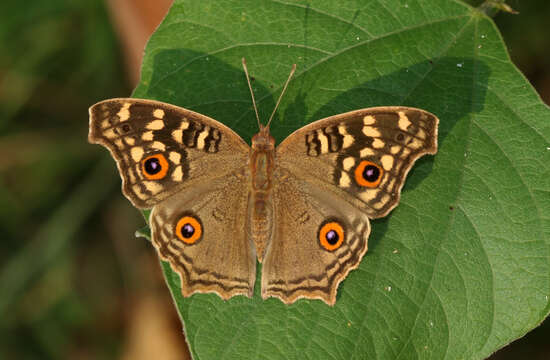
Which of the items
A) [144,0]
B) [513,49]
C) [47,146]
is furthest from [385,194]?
[47,146]

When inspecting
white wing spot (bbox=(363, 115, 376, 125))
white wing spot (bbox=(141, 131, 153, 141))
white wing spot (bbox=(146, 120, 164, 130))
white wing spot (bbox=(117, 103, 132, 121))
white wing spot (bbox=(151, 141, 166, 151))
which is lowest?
white wing spot (bbox=(151, 141, 166, 151))

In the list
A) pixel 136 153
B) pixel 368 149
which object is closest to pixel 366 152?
pixel 368 149

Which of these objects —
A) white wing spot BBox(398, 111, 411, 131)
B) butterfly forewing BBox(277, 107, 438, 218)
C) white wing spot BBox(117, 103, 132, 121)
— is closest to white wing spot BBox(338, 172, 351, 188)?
butterfly forewing BBox(277, 107, 438, 218)

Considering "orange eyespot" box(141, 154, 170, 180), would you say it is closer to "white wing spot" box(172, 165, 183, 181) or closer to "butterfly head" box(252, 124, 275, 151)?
"white wing spot" box(172, 165, 183, 181)

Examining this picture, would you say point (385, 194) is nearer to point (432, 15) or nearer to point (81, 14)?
point (432, 15)

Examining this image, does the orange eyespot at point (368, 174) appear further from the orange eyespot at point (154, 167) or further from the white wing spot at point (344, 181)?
the orange eyespot at point (154, 167)

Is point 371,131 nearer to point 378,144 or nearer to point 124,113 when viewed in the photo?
point 378,144
